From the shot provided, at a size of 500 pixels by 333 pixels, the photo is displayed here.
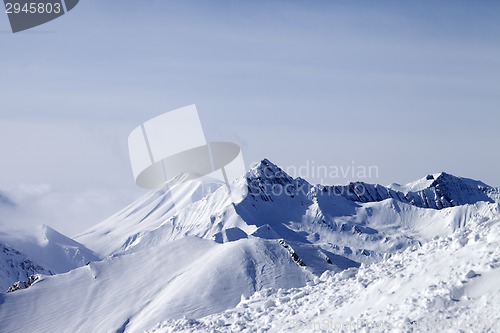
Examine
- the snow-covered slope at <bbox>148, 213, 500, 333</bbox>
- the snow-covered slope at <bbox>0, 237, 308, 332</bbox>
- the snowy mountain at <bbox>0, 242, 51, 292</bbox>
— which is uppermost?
the snow-covered slope at <bbox>148, 213, 500, 333</bbox>

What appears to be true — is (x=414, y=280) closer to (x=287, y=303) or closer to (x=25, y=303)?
(x=287, y=303)

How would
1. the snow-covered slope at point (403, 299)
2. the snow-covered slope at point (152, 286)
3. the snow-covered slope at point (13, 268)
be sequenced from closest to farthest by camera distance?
the snow-covered slope at point (403, 299), the snow-covered slope at point (152, 286), the snow-covered slope at point (13, 268)

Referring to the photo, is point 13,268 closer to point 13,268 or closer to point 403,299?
point 13,268

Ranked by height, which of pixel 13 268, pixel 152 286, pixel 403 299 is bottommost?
pixel 13 268

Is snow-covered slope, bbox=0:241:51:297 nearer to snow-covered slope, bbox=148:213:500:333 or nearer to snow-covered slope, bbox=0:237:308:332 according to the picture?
snow-covered slope, bbox=0:237:308:332

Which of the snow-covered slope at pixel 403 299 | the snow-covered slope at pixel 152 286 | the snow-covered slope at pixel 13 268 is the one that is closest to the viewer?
the snow-covered slope at pixel 403 299

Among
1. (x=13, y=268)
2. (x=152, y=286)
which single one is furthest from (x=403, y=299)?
(x=13, y=268)

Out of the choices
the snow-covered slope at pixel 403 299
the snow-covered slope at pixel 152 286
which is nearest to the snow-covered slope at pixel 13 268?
the snow-covered slope at pixel 152 286

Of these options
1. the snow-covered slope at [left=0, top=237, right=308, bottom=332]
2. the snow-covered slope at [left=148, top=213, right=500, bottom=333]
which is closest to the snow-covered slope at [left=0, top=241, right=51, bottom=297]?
the snow-covered slope at [left=0, top=237, right=308, bottom=332]

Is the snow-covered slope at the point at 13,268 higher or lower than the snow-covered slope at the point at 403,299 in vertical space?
lower

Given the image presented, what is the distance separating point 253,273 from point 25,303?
778 inches

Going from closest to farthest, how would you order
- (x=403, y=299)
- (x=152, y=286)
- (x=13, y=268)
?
(x=403, y=299)
(x=152, y=286)
(x=13, y=268)

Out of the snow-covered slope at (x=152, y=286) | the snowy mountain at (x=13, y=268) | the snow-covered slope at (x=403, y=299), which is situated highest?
the snow-covered slope at (x=403, y=299)

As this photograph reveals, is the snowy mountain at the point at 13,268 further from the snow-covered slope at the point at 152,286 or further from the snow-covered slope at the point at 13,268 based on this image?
the snow-covered slope at the point at 152,286
